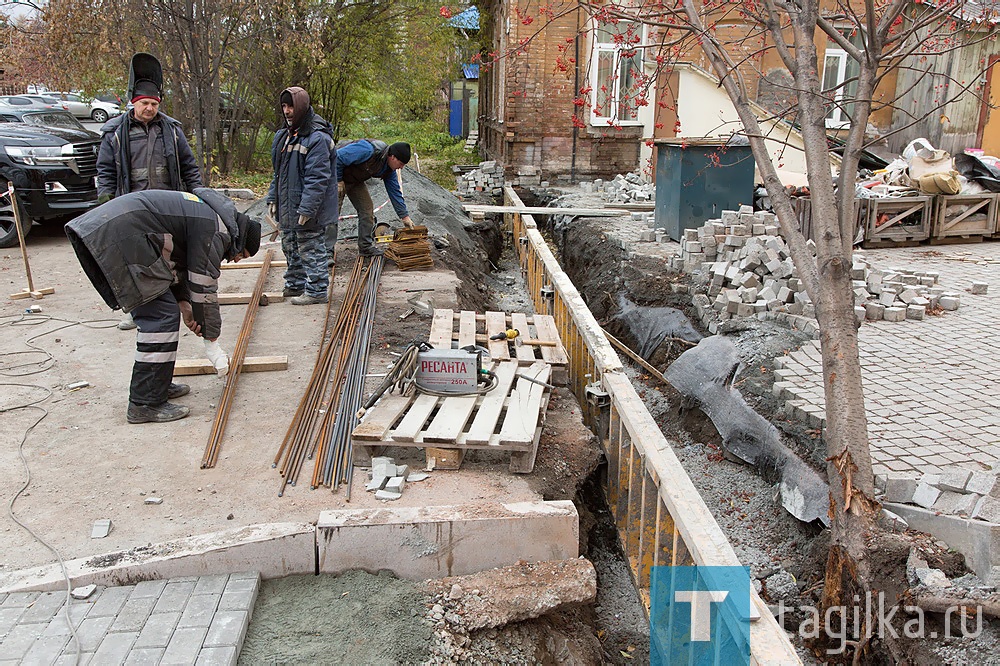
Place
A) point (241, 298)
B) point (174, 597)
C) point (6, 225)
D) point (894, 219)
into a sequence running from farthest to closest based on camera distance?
1. point (6, 225)
2. point (894, 219)
3. point (241, 298)
4. point (174, 597)

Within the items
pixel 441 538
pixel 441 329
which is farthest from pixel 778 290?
pixel 441 538

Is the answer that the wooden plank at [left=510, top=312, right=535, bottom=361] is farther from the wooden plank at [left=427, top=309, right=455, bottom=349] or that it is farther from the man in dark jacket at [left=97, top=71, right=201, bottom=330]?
the man in dark jacket at [left=97, top=71, right=201, bottom=330]

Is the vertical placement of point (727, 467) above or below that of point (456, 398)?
below

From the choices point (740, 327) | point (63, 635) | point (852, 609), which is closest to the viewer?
point (63, 635)

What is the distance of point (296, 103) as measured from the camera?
694 centimetres

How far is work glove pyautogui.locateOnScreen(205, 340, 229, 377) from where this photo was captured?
533 centimetres

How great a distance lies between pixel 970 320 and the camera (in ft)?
22.5

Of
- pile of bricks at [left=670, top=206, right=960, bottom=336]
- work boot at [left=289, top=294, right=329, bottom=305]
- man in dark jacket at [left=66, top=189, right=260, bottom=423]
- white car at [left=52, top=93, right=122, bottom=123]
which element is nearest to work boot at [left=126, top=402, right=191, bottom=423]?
man in dark jacket at [left=66, top=189, right=260, bottom=423]

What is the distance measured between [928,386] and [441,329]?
12.2 feet

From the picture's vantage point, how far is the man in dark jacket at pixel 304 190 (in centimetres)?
704

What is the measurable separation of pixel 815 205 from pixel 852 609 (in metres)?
2.00

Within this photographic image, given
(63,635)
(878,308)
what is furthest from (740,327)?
(63,635)

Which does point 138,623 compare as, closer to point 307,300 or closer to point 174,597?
point 174,597

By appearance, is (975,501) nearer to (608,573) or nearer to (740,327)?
(608,573)
